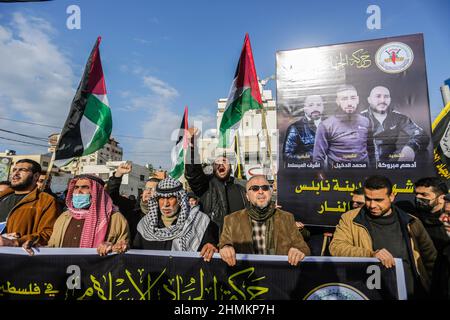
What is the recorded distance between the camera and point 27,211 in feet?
9.70

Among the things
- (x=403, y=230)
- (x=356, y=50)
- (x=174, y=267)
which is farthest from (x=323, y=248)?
(x=356, y=50)

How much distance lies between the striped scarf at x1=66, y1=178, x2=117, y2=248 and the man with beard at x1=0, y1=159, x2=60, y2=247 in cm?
36

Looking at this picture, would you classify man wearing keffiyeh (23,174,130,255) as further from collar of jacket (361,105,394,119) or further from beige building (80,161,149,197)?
beige building (80,161,149,197)

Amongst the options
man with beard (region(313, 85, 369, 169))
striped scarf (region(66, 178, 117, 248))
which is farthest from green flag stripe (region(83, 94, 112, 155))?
man with beard (region(313, 85, 369, 169))

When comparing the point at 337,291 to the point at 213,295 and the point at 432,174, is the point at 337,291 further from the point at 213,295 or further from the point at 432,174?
the point at 432,174

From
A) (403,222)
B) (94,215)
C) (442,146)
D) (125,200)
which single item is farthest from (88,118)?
(442,146)

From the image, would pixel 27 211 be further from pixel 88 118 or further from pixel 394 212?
pixel 394 212

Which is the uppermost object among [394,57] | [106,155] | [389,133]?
[106,155]

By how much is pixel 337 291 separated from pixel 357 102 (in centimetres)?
254

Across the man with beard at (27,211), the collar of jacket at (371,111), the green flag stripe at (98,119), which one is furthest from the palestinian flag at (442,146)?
the man with beard at (27,211)

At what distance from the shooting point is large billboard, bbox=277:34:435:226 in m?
3.48

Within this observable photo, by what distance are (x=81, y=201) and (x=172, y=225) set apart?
950mm

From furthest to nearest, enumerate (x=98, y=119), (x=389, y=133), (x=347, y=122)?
(x=98, y=119) → (x=347, y=122) → (x=389, y=133)
